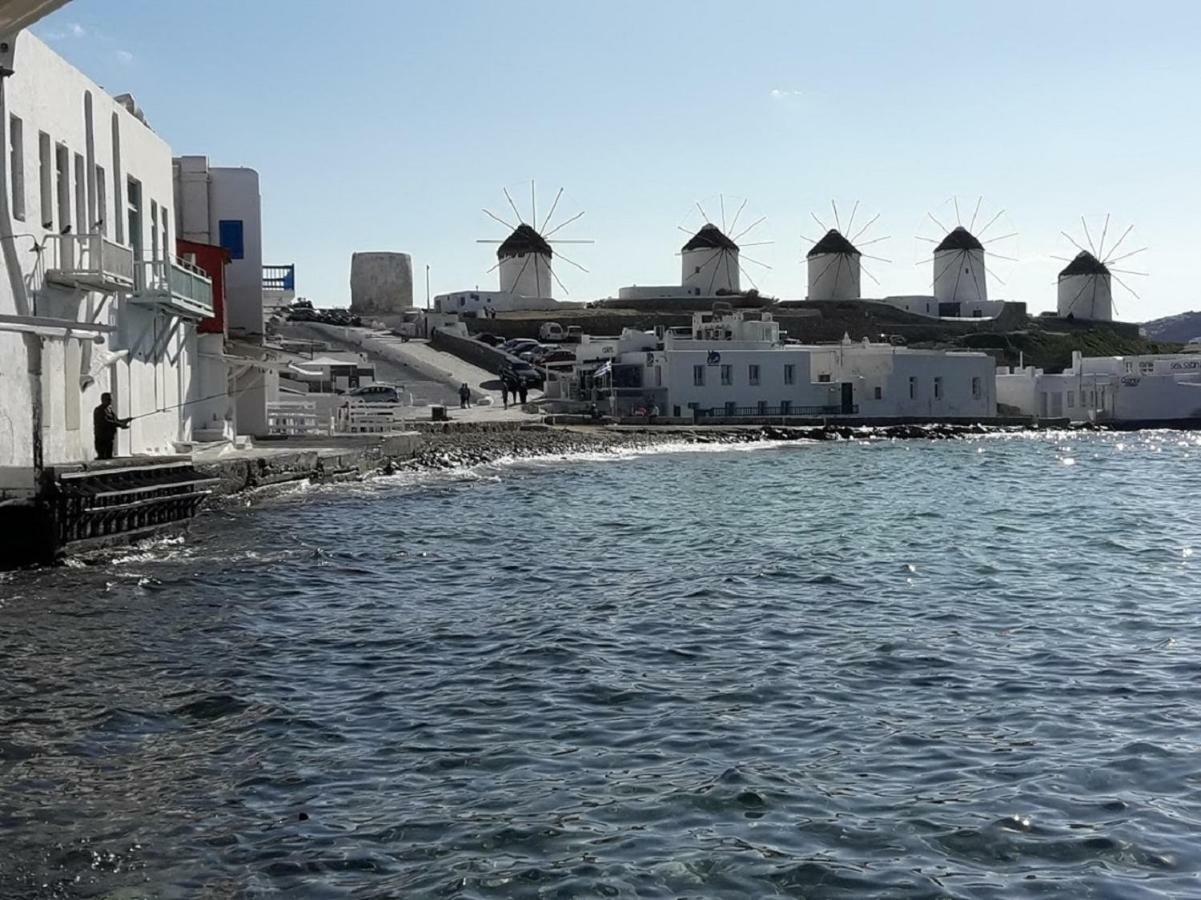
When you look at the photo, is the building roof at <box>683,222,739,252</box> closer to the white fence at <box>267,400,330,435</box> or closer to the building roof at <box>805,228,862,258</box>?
the building roof at <box>805,228,862,258</box>

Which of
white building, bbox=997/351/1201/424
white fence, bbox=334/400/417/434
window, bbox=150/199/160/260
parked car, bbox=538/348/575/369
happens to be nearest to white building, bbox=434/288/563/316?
parked car, bbox=538/348/575/369

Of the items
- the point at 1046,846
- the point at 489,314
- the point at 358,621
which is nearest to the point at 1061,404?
the point at 489,314

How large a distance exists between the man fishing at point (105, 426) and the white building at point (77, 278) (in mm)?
688

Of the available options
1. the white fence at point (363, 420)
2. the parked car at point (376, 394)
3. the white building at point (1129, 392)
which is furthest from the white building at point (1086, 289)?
the white fence at point (363, 420)

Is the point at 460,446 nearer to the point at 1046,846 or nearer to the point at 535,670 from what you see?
the point at 535,670

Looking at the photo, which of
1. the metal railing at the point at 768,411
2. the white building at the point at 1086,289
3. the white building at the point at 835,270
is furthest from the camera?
the white building at the point at 1086,289

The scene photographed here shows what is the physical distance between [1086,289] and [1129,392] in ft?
161

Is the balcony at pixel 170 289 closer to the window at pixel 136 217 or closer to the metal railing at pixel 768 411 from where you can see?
the window at pixel 136 217

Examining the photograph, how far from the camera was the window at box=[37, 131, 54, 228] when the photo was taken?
2245 centimetres

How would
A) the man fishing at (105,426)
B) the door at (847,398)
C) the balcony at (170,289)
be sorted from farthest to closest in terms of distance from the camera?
the door at (847,398), the balcony at (170,289), the man fishing at (105,426)

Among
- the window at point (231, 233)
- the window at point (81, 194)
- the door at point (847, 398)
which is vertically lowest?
the door at point (847, 398)

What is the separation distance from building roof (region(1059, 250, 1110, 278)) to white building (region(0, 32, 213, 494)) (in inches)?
4038

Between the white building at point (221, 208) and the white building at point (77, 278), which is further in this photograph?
the white building at point (221, 208)

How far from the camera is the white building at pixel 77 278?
20234 millimetres
